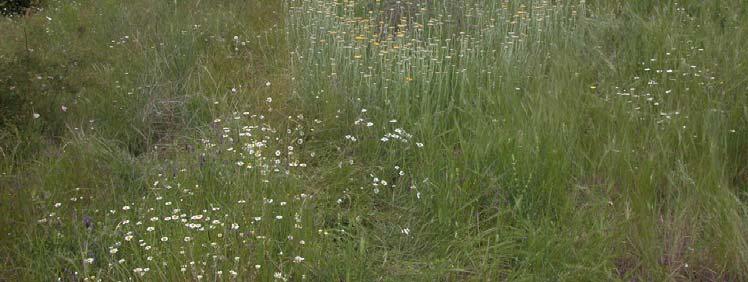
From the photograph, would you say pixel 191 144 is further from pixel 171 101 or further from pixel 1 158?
pixel 1 158

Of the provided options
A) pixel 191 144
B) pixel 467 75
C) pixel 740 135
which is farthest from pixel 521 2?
pixel 191 144

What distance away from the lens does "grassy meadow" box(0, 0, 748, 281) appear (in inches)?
153

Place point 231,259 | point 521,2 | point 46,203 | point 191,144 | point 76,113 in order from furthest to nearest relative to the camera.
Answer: point 521,2
point 76,113
point 191,144
point 46,203
point 231,259

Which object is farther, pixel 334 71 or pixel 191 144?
pixel 334 71

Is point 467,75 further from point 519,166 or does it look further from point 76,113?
point 76,113

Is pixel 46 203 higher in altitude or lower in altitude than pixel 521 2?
lower

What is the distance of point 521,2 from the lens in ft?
21.8

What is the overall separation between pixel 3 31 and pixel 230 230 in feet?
12.2

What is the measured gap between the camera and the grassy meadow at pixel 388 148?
12.7ft

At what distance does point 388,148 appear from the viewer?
4.92 m

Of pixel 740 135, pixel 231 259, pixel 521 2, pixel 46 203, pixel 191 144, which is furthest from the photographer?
pixel 521 2

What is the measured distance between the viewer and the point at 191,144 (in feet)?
16.7

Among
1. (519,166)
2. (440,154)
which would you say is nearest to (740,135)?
(519,166)

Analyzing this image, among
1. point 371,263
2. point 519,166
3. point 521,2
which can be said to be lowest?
point 371,263
